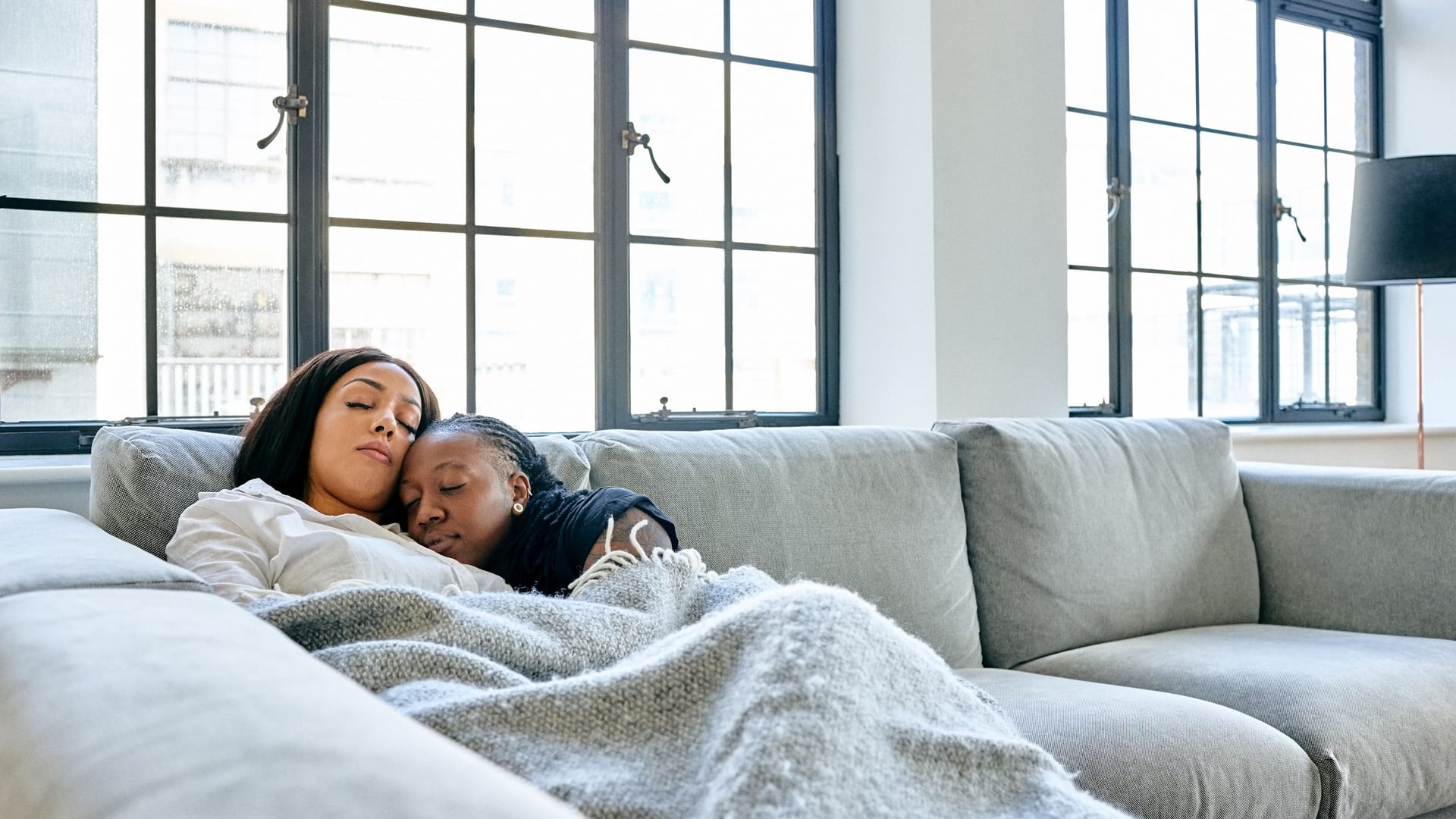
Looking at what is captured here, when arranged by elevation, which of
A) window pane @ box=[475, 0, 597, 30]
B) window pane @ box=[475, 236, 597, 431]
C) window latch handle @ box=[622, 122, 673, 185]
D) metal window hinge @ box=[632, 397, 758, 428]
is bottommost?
metal window hinge @ box=[632, 397, 758, 428]

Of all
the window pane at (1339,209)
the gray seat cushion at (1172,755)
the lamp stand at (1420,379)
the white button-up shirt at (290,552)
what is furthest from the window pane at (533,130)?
the window pane at (1339,209)

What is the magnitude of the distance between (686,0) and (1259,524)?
5.70 ft

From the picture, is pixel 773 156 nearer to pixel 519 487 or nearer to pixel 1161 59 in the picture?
pixel 1161 59

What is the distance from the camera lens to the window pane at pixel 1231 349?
381cm

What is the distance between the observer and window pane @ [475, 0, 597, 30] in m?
2.66

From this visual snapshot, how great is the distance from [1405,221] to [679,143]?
193 cm

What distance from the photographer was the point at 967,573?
2.05 meters

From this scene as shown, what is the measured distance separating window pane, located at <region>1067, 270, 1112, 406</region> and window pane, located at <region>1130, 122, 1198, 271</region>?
0.67 feet

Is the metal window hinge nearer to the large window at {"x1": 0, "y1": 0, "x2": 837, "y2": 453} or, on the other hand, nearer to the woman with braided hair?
the large window at {"x1": 0, "y1": 0, "x2": 837, "y2": 453}

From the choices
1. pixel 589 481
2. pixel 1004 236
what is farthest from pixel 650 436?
pixel 1004 236

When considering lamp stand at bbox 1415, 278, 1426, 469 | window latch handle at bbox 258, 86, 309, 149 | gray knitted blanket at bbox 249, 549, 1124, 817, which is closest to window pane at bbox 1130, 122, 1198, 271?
lamp stand at bbox 1415, 278, 1426, 469

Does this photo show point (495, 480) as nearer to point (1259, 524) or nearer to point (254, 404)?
point (254, 404)

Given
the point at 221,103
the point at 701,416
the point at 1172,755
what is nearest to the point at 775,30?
the point at 701,416

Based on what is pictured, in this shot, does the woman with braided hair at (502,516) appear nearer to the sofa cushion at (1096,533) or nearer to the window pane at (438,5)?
the sofa cushion at (1096,533)
